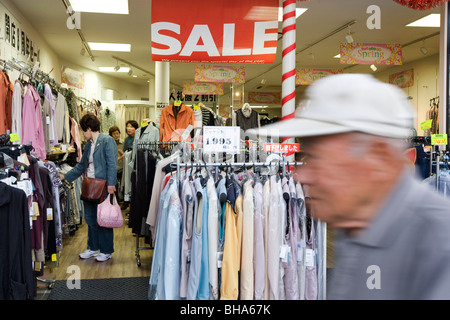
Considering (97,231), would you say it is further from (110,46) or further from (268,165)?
(110,46)

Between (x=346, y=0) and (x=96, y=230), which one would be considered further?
(x=346, y=0)

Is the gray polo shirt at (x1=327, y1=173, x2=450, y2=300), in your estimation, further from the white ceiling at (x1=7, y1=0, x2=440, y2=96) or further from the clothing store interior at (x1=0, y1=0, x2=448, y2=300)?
the white ceiling at (x1=7, y1=0, x2=440, y2=96)

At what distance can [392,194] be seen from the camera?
0.83 metres

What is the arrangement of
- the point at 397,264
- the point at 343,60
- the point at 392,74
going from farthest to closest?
1. the point at 392,74
2. the point at 343,60
3. the point at 397,264

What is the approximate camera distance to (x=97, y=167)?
16.4 feet

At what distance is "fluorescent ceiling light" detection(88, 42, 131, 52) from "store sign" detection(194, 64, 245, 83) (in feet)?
6.34

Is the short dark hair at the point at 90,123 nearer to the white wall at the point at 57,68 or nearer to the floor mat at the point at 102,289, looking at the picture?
the white wall at the point at 57,68

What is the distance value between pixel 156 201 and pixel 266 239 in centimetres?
164

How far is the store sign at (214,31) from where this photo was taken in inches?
187

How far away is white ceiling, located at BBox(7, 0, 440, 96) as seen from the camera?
6.54 metres

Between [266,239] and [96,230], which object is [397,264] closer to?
[266,239]

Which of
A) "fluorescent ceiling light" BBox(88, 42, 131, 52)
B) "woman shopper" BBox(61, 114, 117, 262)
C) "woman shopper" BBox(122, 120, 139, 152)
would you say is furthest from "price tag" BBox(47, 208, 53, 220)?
"fluorescent ceiling light" BBox(88, 42, 131, 52)

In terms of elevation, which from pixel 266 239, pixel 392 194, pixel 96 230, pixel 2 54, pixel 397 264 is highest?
pixel 2 54
